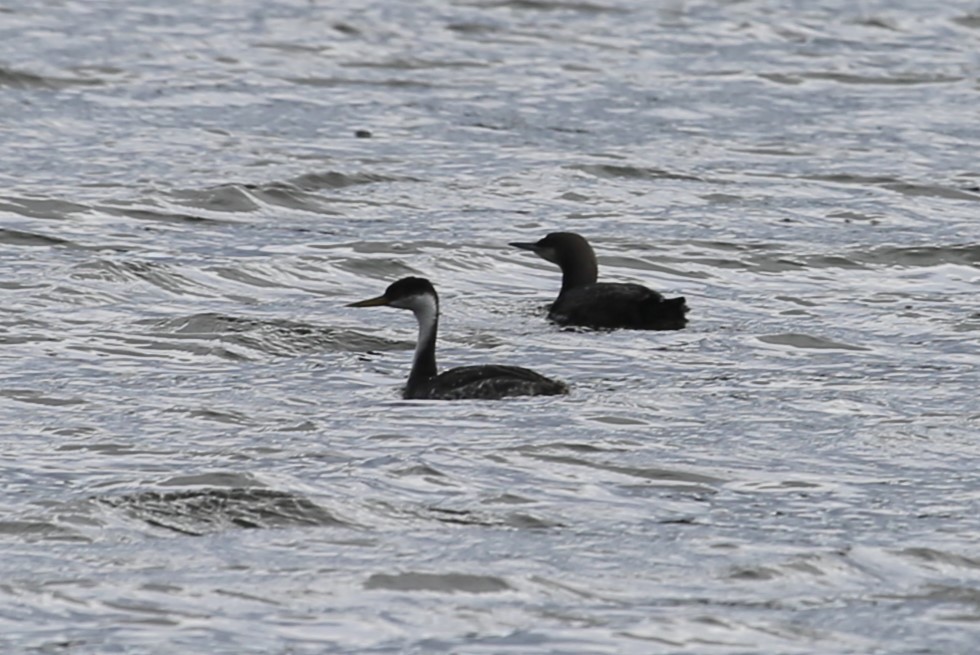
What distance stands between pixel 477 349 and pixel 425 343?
5.06ft

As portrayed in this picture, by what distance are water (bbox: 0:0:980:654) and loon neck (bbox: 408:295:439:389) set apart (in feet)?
0.70

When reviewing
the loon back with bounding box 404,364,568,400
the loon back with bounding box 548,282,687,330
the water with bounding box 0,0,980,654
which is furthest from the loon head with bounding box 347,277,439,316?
the loon back with bounding box 548,282,687,330

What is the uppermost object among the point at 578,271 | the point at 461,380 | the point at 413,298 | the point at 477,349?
the point at 413,298

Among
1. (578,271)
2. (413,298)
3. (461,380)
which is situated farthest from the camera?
(578,271)

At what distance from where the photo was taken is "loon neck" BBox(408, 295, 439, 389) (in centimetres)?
1330

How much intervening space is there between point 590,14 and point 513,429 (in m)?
21.2

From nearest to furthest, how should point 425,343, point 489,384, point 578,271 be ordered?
point 489,384
point 425,343
point 578,271

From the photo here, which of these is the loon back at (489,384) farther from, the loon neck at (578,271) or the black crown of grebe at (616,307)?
the loon neck at (578,271)

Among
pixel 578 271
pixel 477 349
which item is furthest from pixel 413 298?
pixel 578 271

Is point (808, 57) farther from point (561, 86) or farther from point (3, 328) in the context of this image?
point (3, 328)

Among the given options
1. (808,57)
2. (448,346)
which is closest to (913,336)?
(448,346)

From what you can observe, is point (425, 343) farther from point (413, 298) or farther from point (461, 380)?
point (461, 380)

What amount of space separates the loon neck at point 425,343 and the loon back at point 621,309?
193cm

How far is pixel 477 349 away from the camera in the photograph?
1509 centimetres
